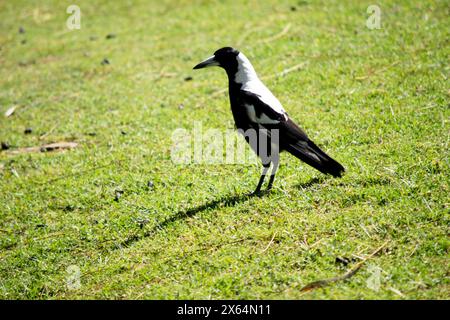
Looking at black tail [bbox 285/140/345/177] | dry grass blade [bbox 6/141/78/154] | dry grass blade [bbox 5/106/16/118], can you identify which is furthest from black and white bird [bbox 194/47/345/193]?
dry grass blade [bbox 5/106/16/118]

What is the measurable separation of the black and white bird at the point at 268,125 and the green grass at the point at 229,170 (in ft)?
0.91

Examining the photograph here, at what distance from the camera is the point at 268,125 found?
16.5ft

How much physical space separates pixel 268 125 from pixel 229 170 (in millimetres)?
906

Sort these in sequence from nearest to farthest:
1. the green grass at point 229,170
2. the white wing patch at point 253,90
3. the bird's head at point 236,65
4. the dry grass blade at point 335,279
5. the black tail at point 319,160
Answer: the dry grass blade at point 335,279 → the green grass at point 229,170 → the black tail at point 319,160 → the white wing patch at point 253,90 → the bird's head at point 236,65

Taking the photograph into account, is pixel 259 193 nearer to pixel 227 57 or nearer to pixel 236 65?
pixel 236 65

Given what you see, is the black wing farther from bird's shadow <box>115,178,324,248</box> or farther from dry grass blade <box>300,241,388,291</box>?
dry grass blade <box>300,241,388,291</box>

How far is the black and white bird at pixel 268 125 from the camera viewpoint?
4809mm

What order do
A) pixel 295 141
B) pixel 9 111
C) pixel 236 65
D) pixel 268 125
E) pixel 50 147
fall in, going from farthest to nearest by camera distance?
1. pixel 9 111
2. pixel 50 147
3. pixel 236 65
4. pixel 268 125
5. pixel 295 141

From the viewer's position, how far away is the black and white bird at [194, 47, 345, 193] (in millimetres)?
4809

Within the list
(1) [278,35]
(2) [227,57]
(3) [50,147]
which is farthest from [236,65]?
(1) [278,35]

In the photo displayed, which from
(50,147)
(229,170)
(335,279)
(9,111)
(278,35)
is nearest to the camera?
(335,279)

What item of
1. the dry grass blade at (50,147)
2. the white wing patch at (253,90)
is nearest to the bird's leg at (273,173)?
the white wing patch at (253,90)

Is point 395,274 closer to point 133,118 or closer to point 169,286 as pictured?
point 169,286

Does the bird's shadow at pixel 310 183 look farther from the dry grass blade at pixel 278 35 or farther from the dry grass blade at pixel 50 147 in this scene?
the dry grass blade at pixel 278 35
